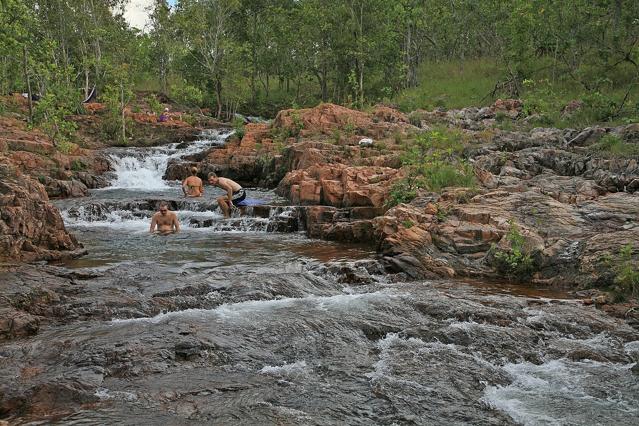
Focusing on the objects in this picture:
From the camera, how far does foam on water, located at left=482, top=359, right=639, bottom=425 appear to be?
4480 mm

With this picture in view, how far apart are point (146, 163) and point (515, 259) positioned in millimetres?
17338

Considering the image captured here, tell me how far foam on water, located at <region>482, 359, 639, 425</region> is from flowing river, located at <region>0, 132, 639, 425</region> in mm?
18

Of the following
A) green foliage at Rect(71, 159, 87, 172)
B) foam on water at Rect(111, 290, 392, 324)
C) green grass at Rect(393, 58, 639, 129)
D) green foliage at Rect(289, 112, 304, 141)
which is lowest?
foam on water at Rect(111, 290, 392, 324)

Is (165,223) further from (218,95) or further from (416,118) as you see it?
(218,95)

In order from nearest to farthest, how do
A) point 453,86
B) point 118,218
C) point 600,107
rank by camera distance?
point 118,218
point 600,107
point 453,86

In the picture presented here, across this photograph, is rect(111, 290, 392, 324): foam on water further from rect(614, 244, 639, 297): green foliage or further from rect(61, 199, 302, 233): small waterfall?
rect(61, 199, 302, 233): small waterfall

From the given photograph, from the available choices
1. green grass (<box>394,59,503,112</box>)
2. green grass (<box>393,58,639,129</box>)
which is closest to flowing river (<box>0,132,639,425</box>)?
green grass (<box>393,58,639,129</box>)

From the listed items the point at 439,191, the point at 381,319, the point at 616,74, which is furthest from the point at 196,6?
the point at 381,319

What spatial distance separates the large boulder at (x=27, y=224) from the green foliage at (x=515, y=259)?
7421mm

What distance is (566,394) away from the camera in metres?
4.87

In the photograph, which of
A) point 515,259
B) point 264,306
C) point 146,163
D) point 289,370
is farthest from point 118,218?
point 289,370

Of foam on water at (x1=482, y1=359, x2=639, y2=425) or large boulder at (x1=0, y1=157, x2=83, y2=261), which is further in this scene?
large boulder at (x1=0, y1=157, x2=83, y2=261)

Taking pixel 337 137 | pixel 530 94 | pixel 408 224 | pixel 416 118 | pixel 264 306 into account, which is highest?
pixel 530 94

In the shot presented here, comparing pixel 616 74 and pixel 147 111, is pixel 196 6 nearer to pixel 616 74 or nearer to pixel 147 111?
pixel 147 111
